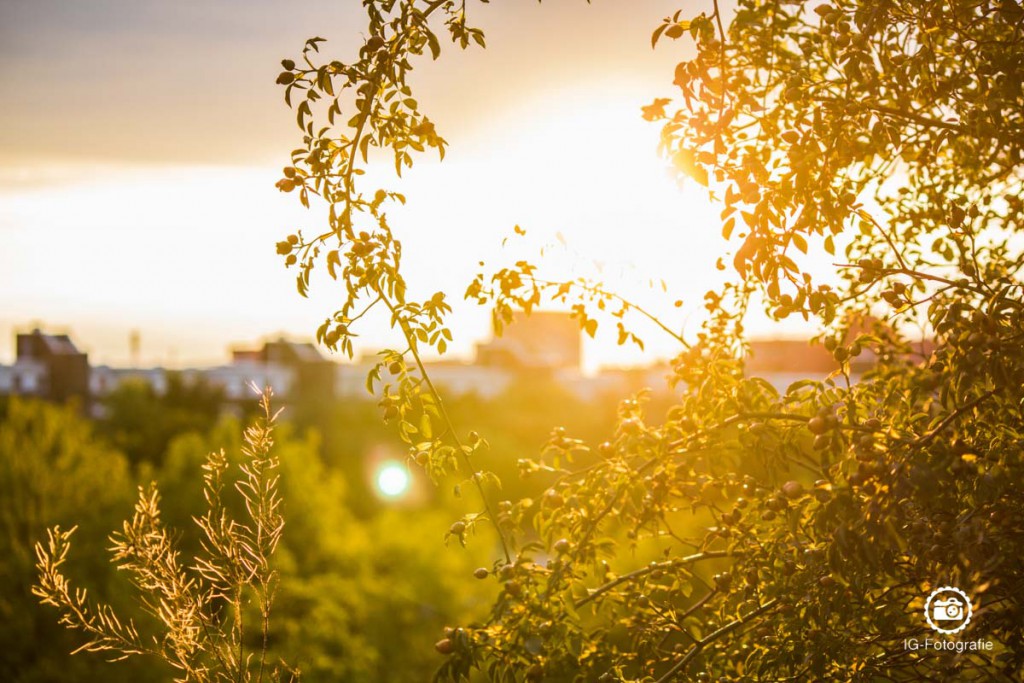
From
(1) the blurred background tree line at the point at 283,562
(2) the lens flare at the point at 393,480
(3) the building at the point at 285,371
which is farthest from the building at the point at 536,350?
(1) the blurred background tree line at the point at 283,562

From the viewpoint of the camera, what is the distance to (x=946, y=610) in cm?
372

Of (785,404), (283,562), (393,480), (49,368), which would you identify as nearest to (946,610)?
(785,404)

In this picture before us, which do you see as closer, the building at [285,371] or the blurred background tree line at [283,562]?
the blurred background tree line at [283,562]

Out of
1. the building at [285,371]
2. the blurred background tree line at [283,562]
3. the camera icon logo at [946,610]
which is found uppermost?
the building at [285,371]

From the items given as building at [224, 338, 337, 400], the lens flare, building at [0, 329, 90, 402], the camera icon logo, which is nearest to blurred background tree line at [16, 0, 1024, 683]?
the camera icon logo

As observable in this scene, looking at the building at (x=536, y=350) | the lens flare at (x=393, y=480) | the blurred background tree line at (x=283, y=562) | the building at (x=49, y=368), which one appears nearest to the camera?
the blurred background tree line at (x=283, y=562)

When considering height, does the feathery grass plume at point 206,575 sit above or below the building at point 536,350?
below

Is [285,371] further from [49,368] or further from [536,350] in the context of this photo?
[536,350]

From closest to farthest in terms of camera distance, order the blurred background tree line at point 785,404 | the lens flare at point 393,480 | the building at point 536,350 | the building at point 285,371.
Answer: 1. the blurred background tree line at point 785,404
2. the lens flare at point 393,480
3. the building at point 285,371
4. the building at point 536,350

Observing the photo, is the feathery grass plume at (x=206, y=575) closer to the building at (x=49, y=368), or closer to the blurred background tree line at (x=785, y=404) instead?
the blurred background tree line at (x=785, y=404)

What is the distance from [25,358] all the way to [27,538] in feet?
214

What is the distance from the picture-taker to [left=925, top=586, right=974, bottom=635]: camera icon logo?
3.64m

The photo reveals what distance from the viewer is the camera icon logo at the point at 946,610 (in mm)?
3639

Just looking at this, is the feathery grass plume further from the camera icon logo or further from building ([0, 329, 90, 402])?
building ([0, 329, 90, 402])
